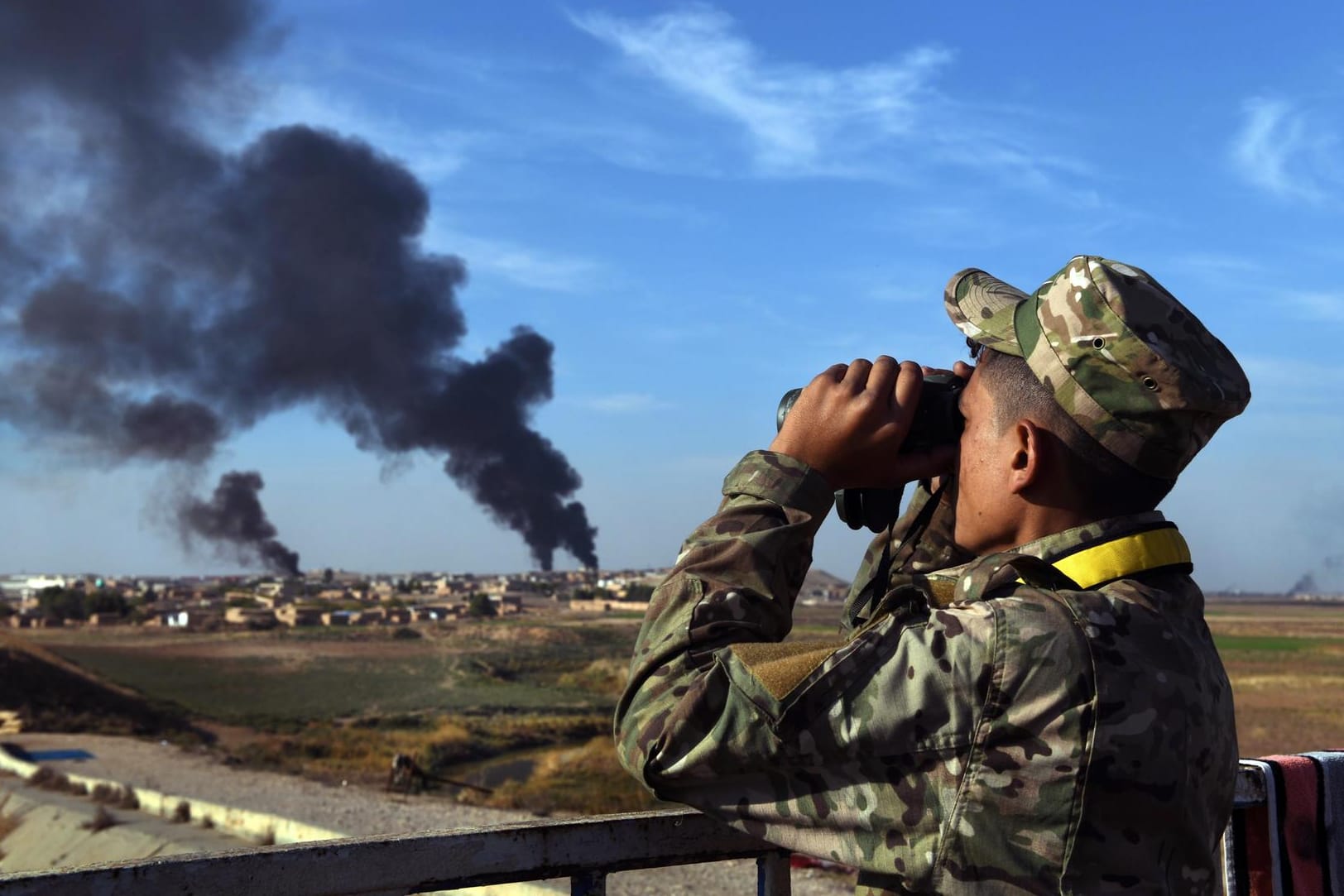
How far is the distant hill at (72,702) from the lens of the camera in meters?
40.1

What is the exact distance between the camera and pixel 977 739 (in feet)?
4.61

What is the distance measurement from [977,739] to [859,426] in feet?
1.54

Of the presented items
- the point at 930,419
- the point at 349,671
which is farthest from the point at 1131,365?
the point at 349,671

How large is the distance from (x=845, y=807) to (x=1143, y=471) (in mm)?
579

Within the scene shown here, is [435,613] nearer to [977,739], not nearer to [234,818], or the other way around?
[234,818]

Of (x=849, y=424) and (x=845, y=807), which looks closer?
(x=845, y=807)

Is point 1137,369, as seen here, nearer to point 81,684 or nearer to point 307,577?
point 81,684

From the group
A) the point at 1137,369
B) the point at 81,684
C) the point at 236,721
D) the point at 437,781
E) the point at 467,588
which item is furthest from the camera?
the point at 467,588

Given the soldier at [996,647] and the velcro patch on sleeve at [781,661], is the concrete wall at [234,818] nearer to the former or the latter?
the soldier at [996,647]

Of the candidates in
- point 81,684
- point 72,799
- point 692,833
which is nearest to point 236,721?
point 81,684

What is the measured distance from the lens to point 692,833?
1776 millimetres

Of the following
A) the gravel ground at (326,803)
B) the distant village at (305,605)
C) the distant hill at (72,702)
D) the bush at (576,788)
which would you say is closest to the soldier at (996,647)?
the gravel ground at (326,803)

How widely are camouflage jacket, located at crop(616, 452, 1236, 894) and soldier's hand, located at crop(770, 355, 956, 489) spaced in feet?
0.79

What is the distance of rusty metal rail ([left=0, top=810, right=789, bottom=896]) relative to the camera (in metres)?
1.44
